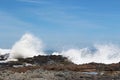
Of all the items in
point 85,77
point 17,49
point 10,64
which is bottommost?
point 85,77

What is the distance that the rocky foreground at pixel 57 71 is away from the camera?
27.5m

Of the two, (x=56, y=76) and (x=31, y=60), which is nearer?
(x=56, y=76)

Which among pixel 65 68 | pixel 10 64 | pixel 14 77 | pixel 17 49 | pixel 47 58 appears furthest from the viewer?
pixel 17 49

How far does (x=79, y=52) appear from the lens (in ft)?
182

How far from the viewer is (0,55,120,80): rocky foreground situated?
27.5 metres

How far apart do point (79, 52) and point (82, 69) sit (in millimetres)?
21684

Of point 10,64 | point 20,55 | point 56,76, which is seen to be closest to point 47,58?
point 10,64

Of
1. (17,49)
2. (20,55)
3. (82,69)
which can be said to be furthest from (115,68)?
(17,49)

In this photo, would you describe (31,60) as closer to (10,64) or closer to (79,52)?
(10,64)

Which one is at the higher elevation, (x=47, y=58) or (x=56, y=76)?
(x=47, y=58)

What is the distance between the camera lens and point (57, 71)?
31.6 meters

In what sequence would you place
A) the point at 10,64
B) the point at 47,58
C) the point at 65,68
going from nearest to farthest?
the point at 65,68
the point at 10,64
the point at 47,58

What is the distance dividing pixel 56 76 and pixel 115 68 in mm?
7641

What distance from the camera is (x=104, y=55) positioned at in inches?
2194
